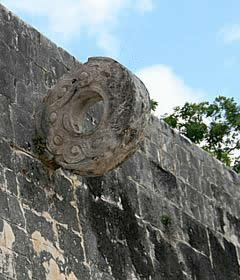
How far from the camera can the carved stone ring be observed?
7039mm

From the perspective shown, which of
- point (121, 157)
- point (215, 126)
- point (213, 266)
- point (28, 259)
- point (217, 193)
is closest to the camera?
point (28, 259)

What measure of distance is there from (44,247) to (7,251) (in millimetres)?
419

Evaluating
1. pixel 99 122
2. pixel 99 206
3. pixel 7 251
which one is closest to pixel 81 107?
pixel 99 122

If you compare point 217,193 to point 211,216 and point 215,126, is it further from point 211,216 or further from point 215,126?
point 215,126

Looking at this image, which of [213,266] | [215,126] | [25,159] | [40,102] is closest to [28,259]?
[25,159]

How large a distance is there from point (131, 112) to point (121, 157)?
0.94 ft

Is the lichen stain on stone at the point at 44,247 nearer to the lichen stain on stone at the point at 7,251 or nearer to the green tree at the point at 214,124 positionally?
the lichen stain on stone at the point at 7,251

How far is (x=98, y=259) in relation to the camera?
7.47m

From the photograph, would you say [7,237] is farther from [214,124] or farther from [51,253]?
[214,124]

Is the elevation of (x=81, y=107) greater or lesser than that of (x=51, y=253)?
greater

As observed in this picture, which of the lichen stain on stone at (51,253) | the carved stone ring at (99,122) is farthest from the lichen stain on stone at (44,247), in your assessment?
the carved stone ring at (99,122)

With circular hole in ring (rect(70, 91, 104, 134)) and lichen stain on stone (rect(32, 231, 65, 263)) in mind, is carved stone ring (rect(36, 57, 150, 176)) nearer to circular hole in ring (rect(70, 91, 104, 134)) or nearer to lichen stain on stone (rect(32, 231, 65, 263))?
circular hole in ring (rect(70, 91, 104, 134))

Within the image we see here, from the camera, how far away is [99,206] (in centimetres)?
777

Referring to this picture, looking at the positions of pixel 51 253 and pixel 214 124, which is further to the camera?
pixel 214 124
